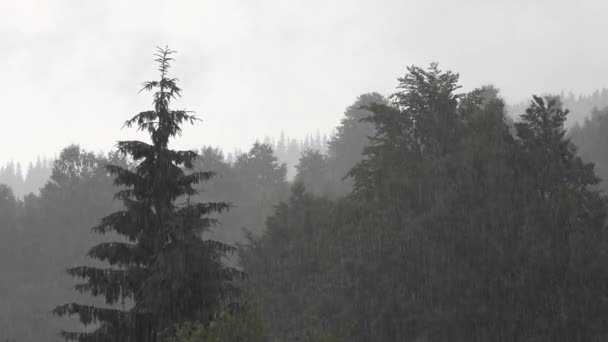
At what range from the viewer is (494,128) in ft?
107

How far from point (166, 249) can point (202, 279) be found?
1.30 m

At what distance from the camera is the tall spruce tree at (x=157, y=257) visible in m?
15.2

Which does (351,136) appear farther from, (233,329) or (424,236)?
(233,329)

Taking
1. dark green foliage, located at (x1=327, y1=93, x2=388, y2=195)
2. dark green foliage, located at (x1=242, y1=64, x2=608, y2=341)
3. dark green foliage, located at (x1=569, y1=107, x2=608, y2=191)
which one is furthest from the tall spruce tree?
dark green foliage, located at (x1=327, y1=93, x2=388, y2=195)

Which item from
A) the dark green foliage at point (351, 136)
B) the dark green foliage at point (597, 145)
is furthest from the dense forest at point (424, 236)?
the dark green foliage at point (351, 136)

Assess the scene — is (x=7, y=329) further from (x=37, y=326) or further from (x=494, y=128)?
(x=494, y=128)

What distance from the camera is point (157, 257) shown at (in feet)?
50.4

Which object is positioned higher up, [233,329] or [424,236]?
[424,236]

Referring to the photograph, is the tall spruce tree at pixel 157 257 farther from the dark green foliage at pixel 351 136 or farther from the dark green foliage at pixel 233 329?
the dark green foliage at pixel 351 136

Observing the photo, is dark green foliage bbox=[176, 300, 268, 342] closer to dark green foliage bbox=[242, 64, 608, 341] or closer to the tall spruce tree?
the tall spruce tree

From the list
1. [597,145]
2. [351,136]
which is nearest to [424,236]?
[597,145]

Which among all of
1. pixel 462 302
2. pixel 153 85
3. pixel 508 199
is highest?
pixel 153 85

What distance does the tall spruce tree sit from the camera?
15195mm

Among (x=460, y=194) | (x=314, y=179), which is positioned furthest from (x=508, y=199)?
(x=314, y=179)
